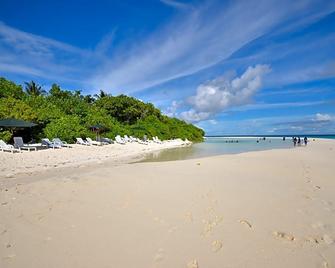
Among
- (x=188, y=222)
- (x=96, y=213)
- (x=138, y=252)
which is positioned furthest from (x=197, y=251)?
(x=96, y=213)

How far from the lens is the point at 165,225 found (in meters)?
4.38

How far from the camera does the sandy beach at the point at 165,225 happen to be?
331cm

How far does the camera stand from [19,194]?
20.3 feet

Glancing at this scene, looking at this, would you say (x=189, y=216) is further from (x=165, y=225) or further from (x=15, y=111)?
(x=15, y=111)

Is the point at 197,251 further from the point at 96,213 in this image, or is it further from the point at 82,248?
the point at 96,213

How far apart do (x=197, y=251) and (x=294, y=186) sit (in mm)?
5233

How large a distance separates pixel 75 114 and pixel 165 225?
32175 mm

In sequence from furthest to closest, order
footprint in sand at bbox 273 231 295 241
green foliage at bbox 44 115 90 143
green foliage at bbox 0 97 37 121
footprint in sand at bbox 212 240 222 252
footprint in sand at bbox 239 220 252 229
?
green foliage at bbox 44 115 90 143, green foliage at bbox 0 97 37 121, footprint in sand at bbox 239 220 252 229, footprint in sand at bbox 273 231 295 241, footprint in sand at bbox 212 240 222 252

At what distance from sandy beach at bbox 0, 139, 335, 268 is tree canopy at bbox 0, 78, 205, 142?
55.2 feet

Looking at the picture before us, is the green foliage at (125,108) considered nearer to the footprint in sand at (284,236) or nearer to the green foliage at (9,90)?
the green foliage at (9,90)

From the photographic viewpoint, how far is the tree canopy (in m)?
23.4

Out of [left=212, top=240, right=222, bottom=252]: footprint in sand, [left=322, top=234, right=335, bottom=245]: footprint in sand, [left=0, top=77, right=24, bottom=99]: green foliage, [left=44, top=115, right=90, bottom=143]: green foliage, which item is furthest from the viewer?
[left=0, top=77, right=24, bottom=99]: green foliage

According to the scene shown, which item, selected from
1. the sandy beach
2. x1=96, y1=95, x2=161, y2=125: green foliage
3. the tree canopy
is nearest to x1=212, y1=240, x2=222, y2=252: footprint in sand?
the sandy beach

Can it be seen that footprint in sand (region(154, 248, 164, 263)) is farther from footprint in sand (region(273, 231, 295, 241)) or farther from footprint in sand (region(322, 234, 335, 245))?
footprint in sand (region(322, 234, 335, 245))
